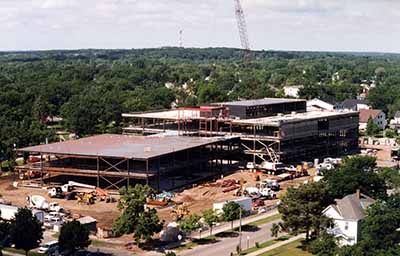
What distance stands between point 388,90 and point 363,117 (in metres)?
27.0

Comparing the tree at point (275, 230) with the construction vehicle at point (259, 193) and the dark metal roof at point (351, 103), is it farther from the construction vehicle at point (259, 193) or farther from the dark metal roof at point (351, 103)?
the dark metal roof at point (351, 103)

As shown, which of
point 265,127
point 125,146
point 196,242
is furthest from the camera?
point 265,127

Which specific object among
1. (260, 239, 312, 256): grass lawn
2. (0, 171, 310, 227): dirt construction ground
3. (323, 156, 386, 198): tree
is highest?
(323, 156, 386, 198): tree

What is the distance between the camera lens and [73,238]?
4744cm

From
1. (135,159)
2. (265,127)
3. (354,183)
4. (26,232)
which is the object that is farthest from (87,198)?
(265,127)

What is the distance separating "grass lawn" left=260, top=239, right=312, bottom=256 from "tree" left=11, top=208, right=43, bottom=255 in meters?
15.8

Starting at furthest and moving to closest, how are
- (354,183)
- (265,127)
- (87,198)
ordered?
(265,127), (87,198), (354,183)

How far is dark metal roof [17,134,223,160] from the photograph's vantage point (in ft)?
240

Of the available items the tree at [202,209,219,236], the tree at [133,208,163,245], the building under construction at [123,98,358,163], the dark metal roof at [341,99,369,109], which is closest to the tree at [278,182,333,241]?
the tree at [202,209,219,236]

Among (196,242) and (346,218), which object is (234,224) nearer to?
(196,242)

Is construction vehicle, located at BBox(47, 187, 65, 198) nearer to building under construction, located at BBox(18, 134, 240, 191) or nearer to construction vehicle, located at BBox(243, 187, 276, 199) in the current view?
building under construction, located at BBox(18, 134, 240, 191)

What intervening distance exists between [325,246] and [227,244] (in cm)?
914

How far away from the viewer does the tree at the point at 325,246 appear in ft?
148

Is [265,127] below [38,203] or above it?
above
